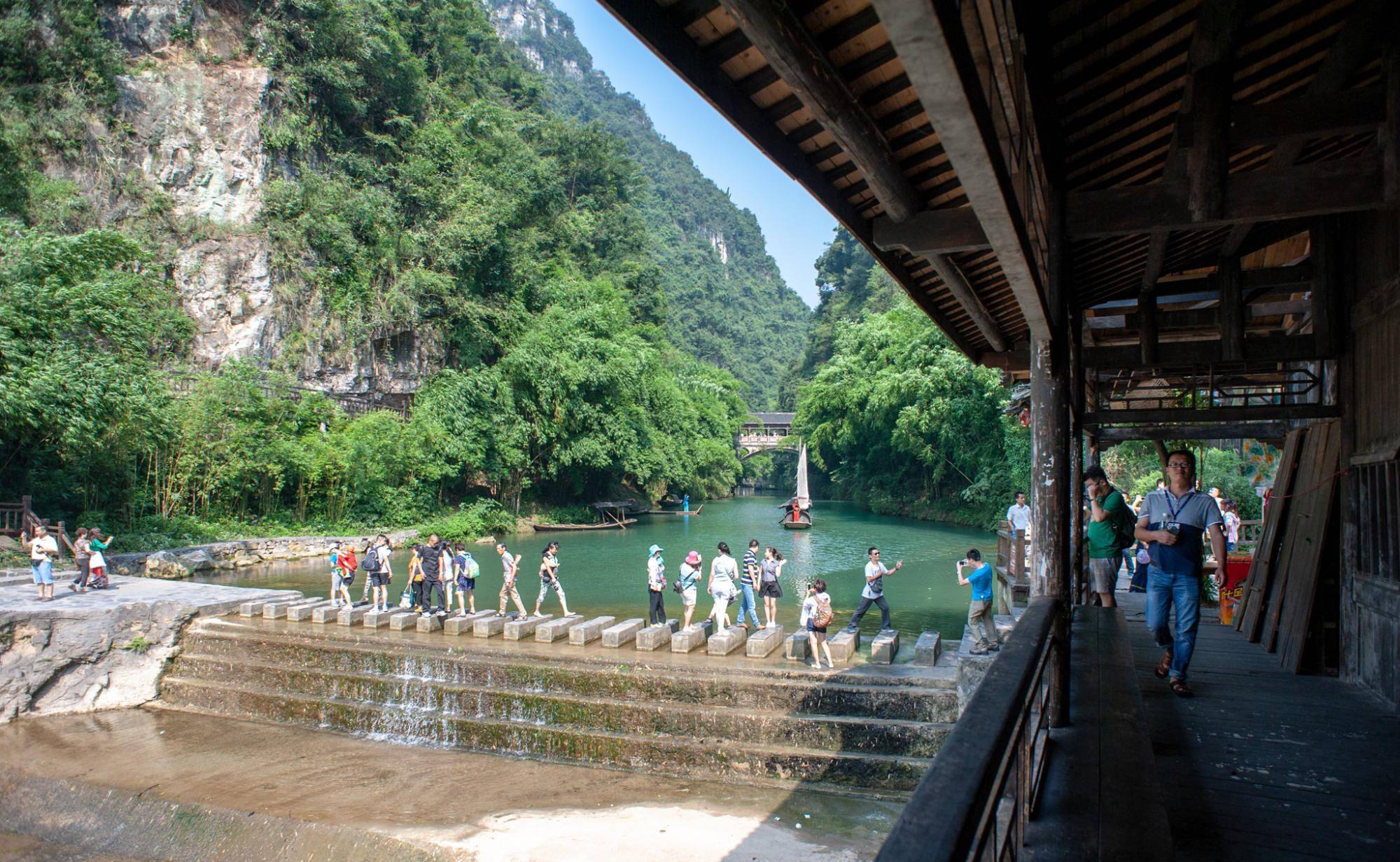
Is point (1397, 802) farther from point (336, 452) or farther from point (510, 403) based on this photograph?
point (510, 403)

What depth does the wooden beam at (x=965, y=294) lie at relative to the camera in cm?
487

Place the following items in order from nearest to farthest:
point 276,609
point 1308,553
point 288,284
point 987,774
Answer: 1. point 987,774
2. point 1308,553
3. point 276,609
4. point 288,284

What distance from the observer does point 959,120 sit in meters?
2.22

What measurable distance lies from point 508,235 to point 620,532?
43.3 ft

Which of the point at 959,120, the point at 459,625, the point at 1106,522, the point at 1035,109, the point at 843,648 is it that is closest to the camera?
the point at 959,120

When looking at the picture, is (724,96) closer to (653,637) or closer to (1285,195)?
(1285,195)

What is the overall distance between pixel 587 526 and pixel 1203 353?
91.1ft

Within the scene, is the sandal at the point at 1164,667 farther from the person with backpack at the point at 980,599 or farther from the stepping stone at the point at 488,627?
the stepping stone at the point at 488,627

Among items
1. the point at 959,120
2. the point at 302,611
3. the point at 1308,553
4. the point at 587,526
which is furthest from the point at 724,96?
the point at 587,526

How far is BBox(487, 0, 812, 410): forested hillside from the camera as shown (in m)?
101

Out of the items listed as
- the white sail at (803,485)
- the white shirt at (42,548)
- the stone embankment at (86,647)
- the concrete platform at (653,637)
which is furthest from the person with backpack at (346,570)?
the white sail at (803,485)

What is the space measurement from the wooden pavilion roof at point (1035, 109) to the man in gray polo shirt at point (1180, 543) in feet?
4.55

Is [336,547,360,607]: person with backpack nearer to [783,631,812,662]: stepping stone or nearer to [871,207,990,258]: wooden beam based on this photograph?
[783,631,812,662]: stepping stone

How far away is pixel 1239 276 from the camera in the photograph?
7.43 meters
